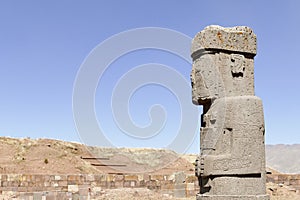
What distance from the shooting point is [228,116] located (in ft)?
21.1

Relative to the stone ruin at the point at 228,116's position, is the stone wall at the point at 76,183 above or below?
below

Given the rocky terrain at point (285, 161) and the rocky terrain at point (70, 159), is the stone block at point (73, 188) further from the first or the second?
the rocky terrain at point (285, 161)

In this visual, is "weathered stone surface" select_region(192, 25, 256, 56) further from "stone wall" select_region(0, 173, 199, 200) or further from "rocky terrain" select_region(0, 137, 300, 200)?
"rocky terrain" select_region(0, 137, 300, 200)

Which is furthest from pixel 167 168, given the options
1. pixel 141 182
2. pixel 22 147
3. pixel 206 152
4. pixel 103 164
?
pixel 206 152

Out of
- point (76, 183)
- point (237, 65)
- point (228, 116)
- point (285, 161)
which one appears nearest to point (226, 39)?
point (237, 65)

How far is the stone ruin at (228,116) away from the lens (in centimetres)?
634

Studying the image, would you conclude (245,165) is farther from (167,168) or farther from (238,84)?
(167,168)

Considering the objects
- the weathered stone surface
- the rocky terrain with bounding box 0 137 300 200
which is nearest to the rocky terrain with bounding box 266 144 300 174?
the rocky terrain with bounding box 0 137 300 200

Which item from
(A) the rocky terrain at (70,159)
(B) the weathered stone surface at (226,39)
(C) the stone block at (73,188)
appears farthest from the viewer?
(A) the rocky terrain at (70,159)

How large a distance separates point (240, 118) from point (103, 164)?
23.7 m

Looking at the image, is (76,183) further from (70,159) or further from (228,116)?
(70,159)

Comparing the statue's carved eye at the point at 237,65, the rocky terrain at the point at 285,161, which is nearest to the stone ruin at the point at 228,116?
the statue's carved eye at the point at 237,65

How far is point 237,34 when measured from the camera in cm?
687

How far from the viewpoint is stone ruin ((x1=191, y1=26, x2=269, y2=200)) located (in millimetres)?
6336
